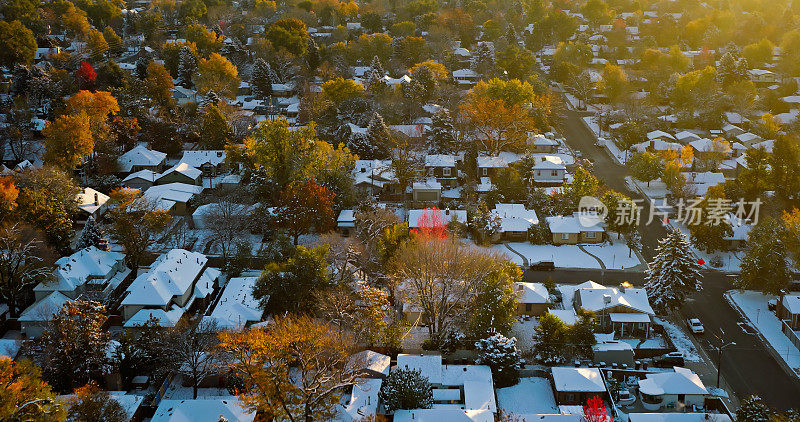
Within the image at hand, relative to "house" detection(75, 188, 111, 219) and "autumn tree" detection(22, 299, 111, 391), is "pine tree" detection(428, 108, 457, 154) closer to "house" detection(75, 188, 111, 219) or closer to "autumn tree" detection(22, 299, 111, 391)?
"house" detection(75, 188, 111, 219)

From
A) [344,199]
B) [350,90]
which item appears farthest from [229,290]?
[350,90]

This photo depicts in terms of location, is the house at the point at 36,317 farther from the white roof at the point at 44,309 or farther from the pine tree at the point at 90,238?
the pine tree at the point at 90,238

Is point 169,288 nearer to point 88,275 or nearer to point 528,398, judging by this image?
point 88,275

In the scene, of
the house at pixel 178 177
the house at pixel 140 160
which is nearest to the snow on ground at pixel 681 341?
the house at pixel 178 177

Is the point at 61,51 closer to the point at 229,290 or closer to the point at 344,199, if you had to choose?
the point at 344,199

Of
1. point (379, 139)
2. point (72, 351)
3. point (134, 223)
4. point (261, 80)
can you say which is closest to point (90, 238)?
point (134, 223)
